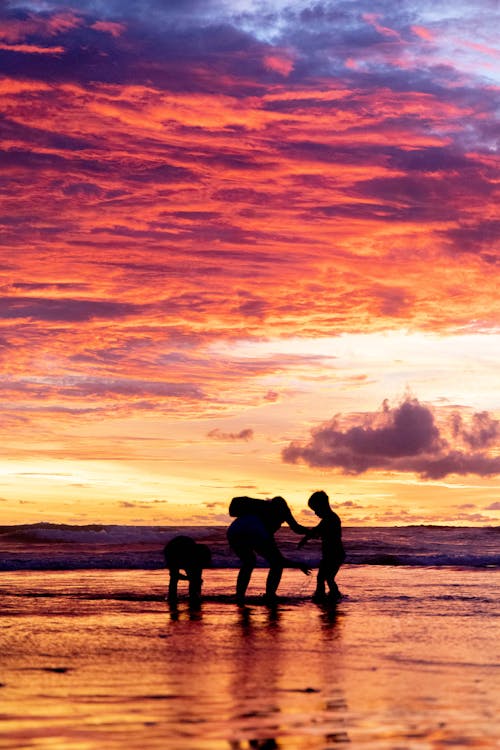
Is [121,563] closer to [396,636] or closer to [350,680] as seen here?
[396,636]

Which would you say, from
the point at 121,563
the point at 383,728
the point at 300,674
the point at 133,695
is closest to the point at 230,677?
the point at 300,674

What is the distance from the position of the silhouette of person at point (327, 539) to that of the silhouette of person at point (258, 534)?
586 millimetres

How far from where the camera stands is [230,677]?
789cm

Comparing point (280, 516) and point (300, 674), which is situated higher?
point (280, 516)

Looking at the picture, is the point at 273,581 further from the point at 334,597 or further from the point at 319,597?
the point at 334,597

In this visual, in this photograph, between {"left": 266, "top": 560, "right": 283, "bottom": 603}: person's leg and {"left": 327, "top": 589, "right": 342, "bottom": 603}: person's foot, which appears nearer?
{"left": 266, "top": 560, "right": 283, "bottom": 603}: person's leg

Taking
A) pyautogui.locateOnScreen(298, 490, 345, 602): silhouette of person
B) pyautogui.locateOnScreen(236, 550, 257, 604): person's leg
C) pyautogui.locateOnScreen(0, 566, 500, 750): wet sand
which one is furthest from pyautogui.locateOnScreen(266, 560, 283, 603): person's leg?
pyautogui.locateOnScreen(298, 490, 345, 602): silhouette of person

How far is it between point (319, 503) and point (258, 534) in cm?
148

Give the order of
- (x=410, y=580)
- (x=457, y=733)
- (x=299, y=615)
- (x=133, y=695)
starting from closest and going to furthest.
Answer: (x=457, y=733), (x=133, y=695), (x=299, y=615), (x=410, y=580)

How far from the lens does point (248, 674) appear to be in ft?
26.4

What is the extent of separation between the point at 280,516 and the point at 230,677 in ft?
22.4

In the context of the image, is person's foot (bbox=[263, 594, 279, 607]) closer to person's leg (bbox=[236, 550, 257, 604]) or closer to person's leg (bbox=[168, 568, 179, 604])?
person's leg (bbox=[236, 550, 257, 604])

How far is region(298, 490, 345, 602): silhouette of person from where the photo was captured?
15.2m

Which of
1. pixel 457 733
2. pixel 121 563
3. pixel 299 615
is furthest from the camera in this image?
pixel 121 563
